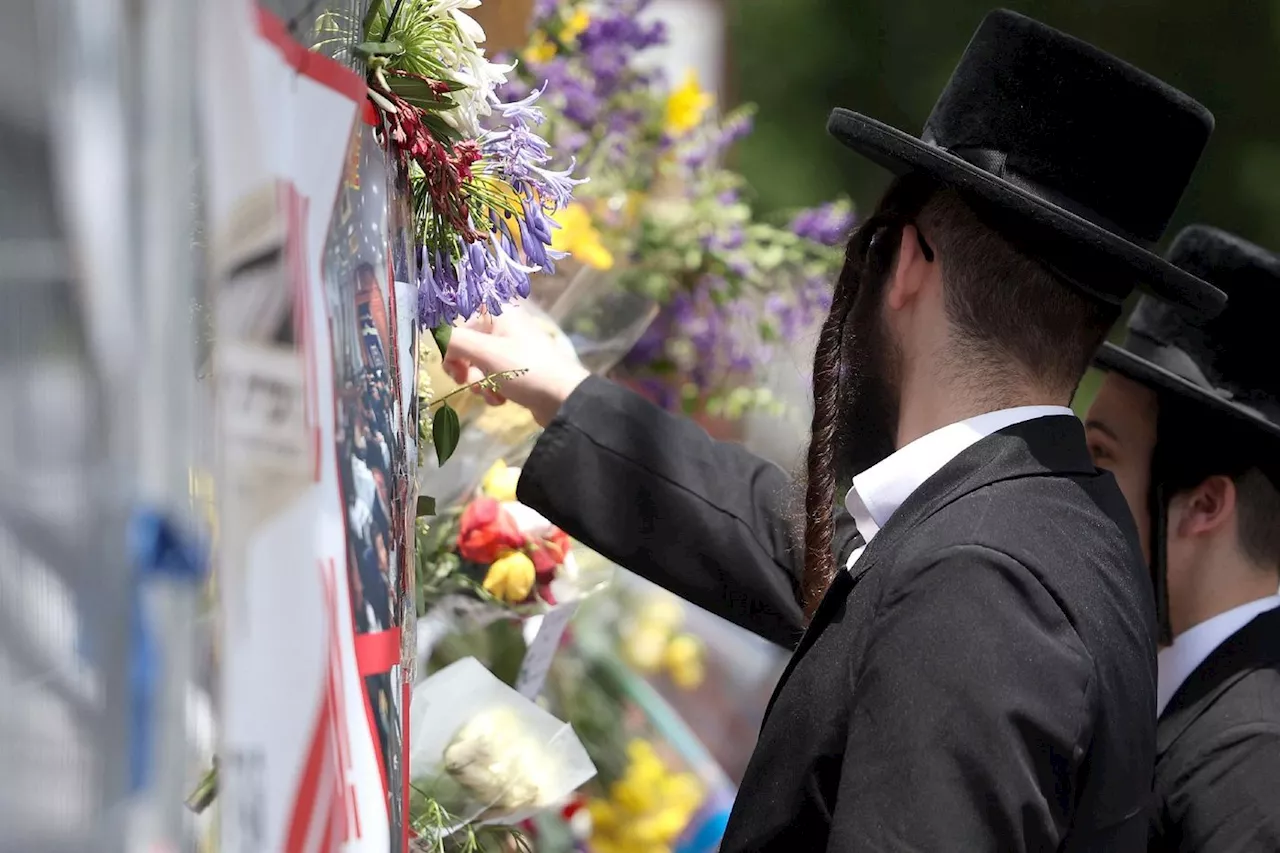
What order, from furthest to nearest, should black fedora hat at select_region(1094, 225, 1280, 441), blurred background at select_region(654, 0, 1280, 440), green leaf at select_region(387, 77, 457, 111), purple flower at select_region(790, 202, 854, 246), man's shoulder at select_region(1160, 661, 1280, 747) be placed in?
1. blurred background at select_region(654, 0, 1280, 440)
2. purple flower at select_region(790, 202, 854, 246)
3. black fedora hat at select_region(1094, 225, 1280, 441)
4. man's shoulder at select_region(1160, 661, 1280, 747)
5. green leaf at select_region(387, 77, 457, 111)

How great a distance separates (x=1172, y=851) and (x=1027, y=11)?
519 centimetres

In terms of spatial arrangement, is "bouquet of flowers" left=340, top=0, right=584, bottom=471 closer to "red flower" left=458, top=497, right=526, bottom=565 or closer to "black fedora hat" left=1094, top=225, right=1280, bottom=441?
"red flower" left=458, top=497, right=526, bottom=565

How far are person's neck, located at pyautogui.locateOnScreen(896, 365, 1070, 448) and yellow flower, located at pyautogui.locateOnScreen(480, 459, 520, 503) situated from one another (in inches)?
25.7

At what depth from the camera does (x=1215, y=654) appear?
6.61 feet

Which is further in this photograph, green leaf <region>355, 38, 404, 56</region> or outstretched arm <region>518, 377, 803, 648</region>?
outstretched arm <region>518, 377, 803, 648</region>

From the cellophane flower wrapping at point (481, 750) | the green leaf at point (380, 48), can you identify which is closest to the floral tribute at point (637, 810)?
the cellophane flower wrapping at point (481, 750)

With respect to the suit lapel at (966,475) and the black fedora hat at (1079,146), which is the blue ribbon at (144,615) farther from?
the black fedora hat at (1079,146)

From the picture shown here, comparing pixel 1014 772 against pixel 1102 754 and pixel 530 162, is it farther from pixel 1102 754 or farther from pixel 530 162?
pixel 530 162

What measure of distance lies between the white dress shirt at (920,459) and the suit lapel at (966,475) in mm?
12

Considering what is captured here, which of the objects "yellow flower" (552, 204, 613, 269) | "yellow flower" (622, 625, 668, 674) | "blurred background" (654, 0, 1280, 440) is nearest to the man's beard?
"yellow flower" (552, 204, 613, 269)

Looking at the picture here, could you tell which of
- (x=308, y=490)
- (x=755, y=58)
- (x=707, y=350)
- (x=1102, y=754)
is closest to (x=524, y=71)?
(x=707, y=350)

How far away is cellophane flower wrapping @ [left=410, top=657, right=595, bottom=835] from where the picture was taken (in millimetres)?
1508

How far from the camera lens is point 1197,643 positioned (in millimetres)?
2061

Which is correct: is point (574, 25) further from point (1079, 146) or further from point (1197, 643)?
point (1197, 643)
